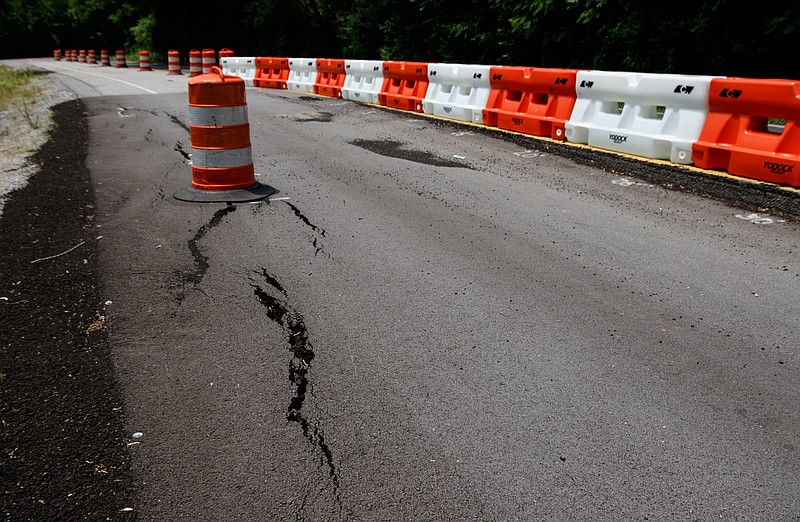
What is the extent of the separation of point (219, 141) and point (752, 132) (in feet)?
19.6

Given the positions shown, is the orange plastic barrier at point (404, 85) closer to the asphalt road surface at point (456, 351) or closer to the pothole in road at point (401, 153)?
the pothole in road at point (401, 153)

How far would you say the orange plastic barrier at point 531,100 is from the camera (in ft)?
32.7

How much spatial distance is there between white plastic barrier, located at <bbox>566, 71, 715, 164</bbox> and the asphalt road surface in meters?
1.14

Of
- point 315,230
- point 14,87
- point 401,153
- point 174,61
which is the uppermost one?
point 174,61

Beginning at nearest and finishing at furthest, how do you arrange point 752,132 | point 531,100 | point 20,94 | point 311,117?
point 752,132, point 531,100, point 311,117, point 20,94

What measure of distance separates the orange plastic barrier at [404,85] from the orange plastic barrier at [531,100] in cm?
231

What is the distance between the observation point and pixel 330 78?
1733cm

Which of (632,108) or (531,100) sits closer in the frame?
(632,108)

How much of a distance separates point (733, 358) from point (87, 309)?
12.8 ft

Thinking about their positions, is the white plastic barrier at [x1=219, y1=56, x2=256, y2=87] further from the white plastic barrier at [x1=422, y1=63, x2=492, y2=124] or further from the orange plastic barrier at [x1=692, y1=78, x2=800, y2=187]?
the orange plastic barrier at [x1=692, y1=78, x2=800, y2=187]

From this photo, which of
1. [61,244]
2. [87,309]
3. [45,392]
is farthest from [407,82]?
[45,392]

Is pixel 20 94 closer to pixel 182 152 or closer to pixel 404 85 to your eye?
pixel 404 85

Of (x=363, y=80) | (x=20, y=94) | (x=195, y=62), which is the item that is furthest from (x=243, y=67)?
(x=363, y=80)

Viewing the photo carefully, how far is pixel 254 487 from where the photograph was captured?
8.49 feet
